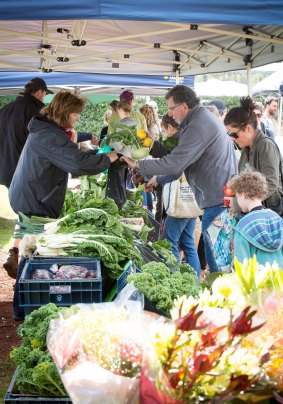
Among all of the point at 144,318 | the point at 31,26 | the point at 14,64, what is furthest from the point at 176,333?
the point at 14,64

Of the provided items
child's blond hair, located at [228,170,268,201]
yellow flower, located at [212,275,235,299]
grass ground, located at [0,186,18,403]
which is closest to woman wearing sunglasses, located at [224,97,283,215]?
child's blond hair, located at [228,170,268,201]

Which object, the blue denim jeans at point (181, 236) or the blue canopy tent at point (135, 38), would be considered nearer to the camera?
the blue canopy tent at point (135, 38)

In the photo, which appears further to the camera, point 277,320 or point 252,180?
point 252,180

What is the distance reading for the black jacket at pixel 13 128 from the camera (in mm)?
7328

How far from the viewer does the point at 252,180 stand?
4281 millimetres

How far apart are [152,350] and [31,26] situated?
21.0 ft

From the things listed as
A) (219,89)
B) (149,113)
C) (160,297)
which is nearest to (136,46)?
(149,113)

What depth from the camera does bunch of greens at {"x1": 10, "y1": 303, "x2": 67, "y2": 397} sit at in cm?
241

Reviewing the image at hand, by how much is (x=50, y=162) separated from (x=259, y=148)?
168 centimetres

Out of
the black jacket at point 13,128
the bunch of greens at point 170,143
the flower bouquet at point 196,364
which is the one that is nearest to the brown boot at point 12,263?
the black jacket at point 13,128

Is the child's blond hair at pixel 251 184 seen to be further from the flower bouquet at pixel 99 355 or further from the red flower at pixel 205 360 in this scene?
the red flower at pixel 205 360

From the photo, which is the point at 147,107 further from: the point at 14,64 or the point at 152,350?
the point at 152,350

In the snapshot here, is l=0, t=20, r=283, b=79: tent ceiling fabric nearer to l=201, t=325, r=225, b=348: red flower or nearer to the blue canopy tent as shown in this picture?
the blue canopy tent

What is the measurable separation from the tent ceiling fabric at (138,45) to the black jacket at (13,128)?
0.76m
